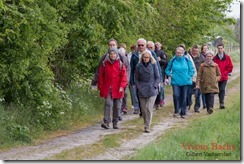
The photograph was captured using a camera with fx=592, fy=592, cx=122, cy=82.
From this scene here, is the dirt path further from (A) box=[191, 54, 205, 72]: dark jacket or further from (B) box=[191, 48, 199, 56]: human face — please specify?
(B) box=[191, 48, 199, 56]: human face

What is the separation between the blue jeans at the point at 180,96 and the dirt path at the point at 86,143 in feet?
5.01

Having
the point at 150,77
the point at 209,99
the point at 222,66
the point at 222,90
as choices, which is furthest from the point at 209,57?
the point at 150,77

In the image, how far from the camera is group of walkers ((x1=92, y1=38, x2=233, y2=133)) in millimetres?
13258

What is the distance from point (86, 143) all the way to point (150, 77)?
256 cm

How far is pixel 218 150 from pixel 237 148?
38cm

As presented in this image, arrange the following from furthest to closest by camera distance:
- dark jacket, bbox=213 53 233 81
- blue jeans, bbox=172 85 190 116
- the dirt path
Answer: dark jacket, bbox=213 53 233 81
blue jeans, bbox=172 85 190 116
the dirt path

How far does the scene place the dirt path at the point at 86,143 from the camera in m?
10.1

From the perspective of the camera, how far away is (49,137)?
12.8 m

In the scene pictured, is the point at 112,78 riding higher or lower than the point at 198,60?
lower

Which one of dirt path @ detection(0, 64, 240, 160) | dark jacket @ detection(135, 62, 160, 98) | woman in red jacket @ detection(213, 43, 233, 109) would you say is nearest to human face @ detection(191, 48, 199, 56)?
woman in red jacket @ detection(213, 43, 233, 109)

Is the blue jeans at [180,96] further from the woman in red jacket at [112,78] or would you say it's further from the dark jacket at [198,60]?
the woman in red jacket at [112,78]

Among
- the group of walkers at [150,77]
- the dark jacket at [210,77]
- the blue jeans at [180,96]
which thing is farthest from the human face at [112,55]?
the dark jacket at [210,77]

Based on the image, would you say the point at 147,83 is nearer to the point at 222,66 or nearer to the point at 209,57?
the point at 209,57

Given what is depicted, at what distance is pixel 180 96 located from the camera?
16.1 metres
